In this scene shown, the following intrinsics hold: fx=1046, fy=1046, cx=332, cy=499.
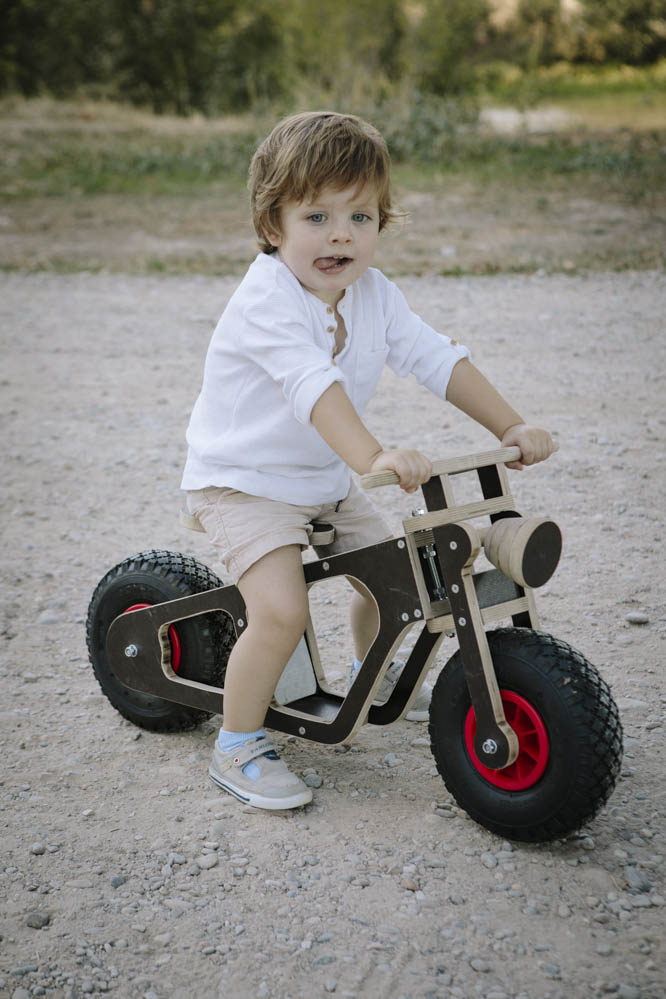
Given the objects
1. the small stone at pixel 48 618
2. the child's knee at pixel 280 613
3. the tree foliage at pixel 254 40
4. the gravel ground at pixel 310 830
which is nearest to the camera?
the gravel ground at pixel 310 830

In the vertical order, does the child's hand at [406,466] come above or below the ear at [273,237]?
below

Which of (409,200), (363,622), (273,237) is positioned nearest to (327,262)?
(273,237)

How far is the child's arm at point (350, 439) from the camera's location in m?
2.11

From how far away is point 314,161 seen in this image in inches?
89.4

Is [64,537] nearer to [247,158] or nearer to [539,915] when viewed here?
[539,915]

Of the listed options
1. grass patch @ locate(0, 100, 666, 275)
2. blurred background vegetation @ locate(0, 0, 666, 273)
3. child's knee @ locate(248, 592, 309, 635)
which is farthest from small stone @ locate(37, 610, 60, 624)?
blurred background vegetation @ locate(0, 0, 666, 273)

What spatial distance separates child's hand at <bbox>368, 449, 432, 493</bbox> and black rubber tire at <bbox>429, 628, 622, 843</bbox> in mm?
392

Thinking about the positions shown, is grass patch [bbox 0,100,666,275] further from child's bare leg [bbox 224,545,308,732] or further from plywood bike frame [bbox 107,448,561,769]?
child's bare leg [bbox 224,545,308,732]

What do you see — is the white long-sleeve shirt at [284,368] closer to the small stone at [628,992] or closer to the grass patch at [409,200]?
the small stone at [628,992]

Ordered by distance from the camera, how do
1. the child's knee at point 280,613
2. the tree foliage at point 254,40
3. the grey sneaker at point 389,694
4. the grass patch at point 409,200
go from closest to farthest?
1. the child's knee at point 280,613
2. the grey sneaker at point 389,694
3. the grass patch at point 409,200
4. the tree foliage at point 254,40

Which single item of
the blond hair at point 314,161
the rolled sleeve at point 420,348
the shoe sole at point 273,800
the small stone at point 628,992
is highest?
the blond hair at point 314,161

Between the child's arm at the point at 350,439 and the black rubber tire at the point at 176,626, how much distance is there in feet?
2.46

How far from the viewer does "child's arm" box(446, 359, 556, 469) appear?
91.8 inches

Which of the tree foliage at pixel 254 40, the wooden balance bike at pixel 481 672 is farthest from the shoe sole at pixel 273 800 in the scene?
the tree foliage at pixel 254 40
